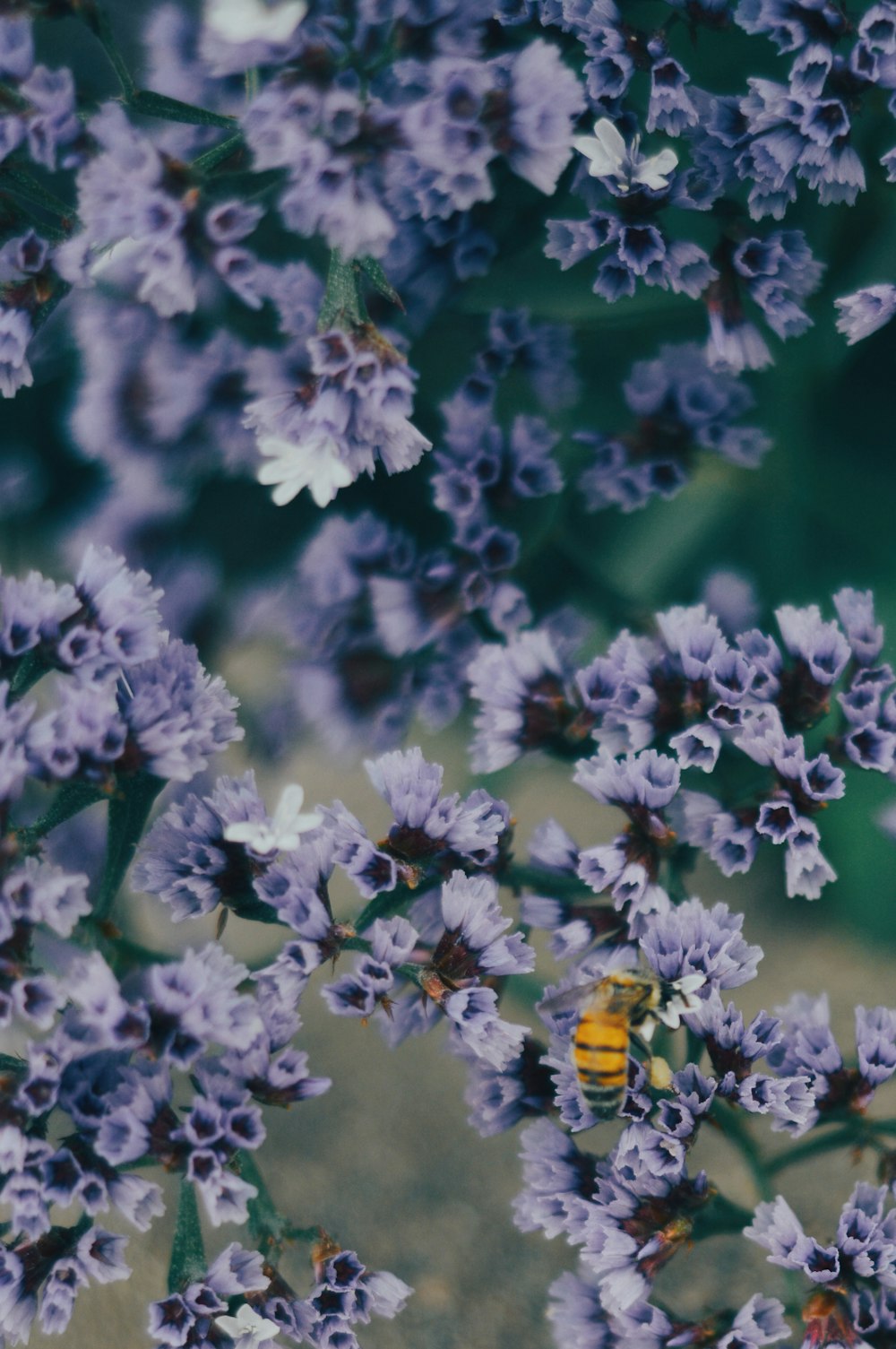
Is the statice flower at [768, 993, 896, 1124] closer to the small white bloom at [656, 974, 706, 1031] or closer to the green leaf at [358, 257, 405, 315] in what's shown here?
the small white bloom at [656, 974, 706, 1031]

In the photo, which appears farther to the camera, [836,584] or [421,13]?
[836,584]

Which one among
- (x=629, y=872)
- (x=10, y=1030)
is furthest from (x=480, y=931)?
(x=10, y=1030)

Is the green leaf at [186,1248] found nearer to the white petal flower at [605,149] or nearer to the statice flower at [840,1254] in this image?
the statice flower at [840,1254]

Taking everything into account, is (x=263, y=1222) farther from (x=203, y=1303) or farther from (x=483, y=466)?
(x=483, y=466)

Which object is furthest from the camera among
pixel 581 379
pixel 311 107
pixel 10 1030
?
pixel 581 379

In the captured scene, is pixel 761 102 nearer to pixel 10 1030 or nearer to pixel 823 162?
pixel 823 162

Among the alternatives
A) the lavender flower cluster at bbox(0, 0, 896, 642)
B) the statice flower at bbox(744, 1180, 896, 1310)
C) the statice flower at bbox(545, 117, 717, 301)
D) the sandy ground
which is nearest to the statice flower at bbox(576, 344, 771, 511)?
the lavender flower cluster at bbox(0, 0, 896, 642)
